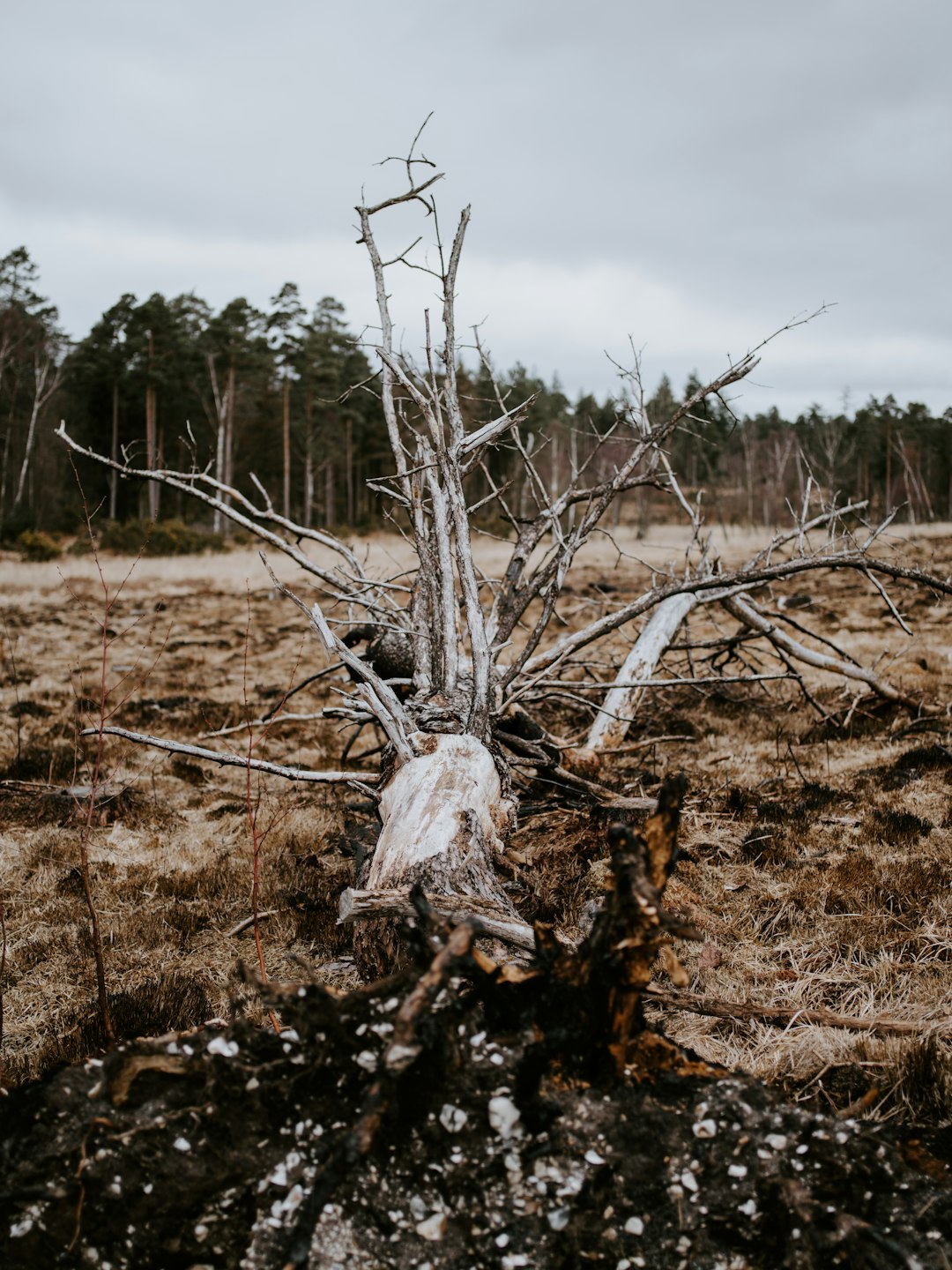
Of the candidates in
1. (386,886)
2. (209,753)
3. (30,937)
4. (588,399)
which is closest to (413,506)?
(209,753)

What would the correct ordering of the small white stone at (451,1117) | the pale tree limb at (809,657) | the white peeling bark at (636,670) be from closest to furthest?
the small white stone at (451,1117) < the white peeling bark at (636,670) < the pale tree limb at (809,657)

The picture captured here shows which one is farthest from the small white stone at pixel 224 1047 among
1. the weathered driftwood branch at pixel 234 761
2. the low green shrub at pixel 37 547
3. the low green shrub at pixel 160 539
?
the low green shrub at pixel 37 547

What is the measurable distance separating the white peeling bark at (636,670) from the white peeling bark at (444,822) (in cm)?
177

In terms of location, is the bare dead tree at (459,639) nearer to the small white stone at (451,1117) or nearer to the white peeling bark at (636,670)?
the white peeling bark at (636,670)

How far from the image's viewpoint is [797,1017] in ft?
8.12

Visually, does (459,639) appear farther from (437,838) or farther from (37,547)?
(37,547)

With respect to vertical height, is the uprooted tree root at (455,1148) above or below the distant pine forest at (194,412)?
below

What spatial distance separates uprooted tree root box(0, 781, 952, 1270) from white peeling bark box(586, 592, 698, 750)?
3617mm

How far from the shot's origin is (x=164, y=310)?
31.9 m

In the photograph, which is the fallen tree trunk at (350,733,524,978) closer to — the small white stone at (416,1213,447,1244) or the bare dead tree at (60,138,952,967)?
the bare dead tree at (60,138,952,967)

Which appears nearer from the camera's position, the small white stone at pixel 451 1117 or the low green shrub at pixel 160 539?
the small white stone at pixel 451 1117

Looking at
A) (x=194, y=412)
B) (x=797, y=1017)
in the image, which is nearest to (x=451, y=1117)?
(x=797, y=1017)

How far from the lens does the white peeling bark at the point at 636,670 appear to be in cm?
559

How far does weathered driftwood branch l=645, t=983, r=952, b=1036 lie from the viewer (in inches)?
93.2
